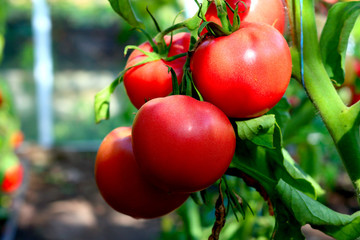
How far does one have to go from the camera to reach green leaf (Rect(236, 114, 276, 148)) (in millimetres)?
450

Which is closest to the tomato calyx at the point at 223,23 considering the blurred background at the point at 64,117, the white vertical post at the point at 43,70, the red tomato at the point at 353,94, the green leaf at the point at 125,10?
the green leaf at the point at 125,10

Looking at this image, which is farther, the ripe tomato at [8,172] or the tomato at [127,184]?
the ripe tomato at [8,172]

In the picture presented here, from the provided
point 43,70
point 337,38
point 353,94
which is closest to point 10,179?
point 353,94

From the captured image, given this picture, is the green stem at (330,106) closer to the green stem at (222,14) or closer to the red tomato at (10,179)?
the green stem at (222,14)

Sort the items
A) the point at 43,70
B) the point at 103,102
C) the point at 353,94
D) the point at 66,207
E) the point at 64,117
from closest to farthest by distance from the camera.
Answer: the point at 103,102 → the point at 353,94 → the point at 66,207 → the point at 43,70 → the point at 64,117

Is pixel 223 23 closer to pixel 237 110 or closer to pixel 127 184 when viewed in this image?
pixel 237 110

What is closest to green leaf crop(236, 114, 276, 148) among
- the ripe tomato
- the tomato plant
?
the tomato plant

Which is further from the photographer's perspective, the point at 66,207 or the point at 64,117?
the point at 64,117

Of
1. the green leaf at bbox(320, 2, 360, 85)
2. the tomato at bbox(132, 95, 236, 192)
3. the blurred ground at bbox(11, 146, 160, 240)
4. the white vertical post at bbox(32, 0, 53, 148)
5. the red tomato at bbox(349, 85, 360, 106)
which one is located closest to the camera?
the tomato at bbox(132, 95, 236, 192)

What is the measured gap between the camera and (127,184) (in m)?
0.52

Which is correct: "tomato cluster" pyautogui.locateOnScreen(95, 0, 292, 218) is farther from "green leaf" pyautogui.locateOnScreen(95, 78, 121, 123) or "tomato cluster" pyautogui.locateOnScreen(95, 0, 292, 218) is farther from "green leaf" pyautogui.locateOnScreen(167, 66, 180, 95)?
"green leaf" pyautogui.locateOnScreen(95, 78, 121, 123)

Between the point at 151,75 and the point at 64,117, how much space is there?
441cm

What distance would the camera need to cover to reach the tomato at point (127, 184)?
523mm

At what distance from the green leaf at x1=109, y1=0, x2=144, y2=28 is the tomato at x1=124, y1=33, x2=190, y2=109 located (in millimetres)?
33
